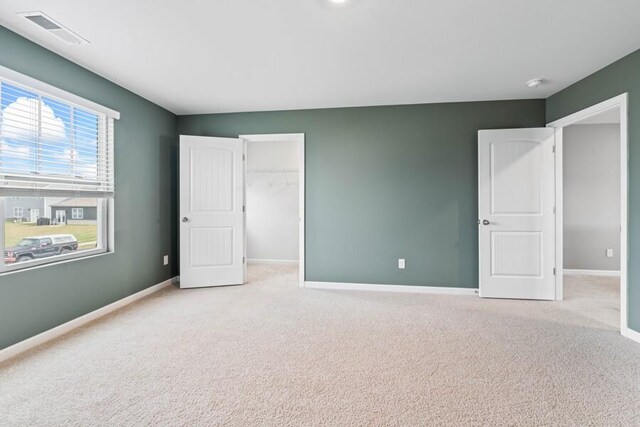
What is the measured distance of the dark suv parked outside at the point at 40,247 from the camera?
241cm

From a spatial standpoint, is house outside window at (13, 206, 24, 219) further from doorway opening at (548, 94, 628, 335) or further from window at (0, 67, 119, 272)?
doorway opening at (548, 94, 628, 335)

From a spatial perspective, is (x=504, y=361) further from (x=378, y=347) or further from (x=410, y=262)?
(x=410, y=262)

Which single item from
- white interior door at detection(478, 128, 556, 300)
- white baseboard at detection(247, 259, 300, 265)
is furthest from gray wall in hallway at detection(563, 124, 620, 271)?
white baseboard at detection(247, 259, 300, 265)

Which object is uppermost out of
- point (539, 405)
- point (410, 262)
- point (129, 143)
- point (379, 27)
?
point (379, 27)

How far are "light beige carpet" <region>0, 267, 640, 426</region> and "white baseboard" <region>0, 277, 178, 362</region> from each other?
136 mm

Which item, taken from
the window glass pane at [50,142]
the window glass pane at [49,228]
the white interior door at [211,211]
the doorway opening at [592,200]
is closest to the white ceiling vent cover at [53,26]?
the window glass pane at [50,142]

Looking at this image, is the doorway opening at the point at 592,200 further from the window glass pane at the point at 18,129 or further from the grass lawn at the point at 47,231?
the window glass pane at the point at 18,129

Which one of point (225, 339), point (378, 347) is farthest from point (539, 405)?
point (225, 339)

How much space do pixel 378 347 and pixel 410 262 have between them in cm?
179

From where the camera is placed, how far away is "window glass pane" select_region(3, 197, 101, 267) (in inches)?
94.6

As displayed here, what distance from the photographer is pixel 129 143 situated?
11.6 ft

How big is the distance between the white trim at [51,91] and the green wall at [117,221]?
0.21ft

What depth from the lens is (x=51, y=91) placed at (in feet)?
8.47

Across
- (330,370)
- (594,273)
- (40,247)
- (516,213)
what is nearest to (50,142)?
(40,247)
